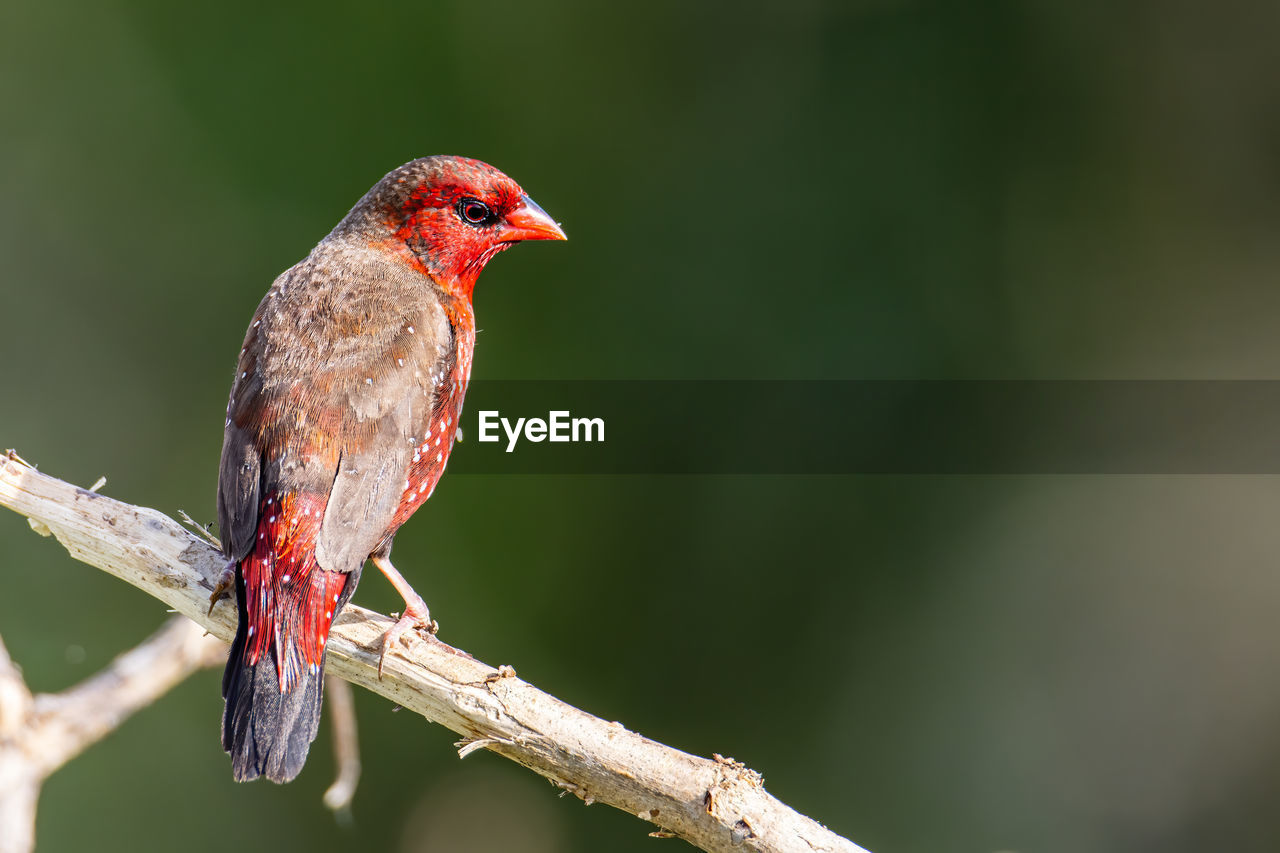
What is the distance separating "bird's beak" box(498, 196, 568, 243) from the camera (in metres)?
3.18

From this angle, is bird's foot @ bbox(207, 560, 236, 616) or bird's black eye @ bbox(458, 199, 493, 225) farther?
bird's black eye @ bbox(458, 199, 493, 225)

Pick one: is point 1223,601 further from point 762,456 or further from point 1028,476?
point 762,456

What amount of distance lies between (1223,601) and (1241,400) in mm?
777

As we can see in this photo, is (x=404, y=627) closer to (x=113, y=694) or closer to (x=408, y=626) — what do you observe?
(x=408, y=626)

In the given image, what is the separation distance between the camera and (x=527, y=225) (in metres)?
3.19

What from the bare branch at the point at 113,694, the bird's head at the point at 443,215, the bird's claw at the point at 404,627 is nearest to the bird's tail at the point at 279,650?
the bird's claw at the point at 404,627

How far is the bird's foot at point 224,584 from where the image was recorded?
2559mm

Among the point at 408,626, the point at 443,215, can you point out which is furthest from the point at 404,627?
the point at 443,215

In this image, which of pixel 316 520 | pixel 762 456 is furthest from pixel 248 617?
pixel 762 456

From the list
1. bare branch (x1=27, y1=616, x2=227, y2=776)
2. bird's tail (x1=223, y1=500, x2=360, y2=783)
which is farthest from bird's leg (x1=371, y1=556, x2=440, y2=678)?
bare branch (x1=27, y1=616, x2=227, y2=776)

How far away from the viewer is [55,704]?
2.37m

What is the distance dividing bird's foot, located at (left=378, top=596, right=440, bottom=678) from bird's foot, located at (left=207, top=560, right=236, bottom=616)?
Result: 356mm

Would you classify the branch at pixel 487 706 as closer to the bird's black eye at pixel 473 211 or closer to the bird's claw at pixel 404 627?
the bird's claw at pixel 404 627

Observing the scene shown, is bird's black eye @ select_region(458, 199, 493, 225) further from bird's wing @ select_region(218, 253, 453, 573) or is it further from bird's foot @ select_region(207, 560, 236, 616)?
bird's foot @ select_region(207, 560, 236, 616)
